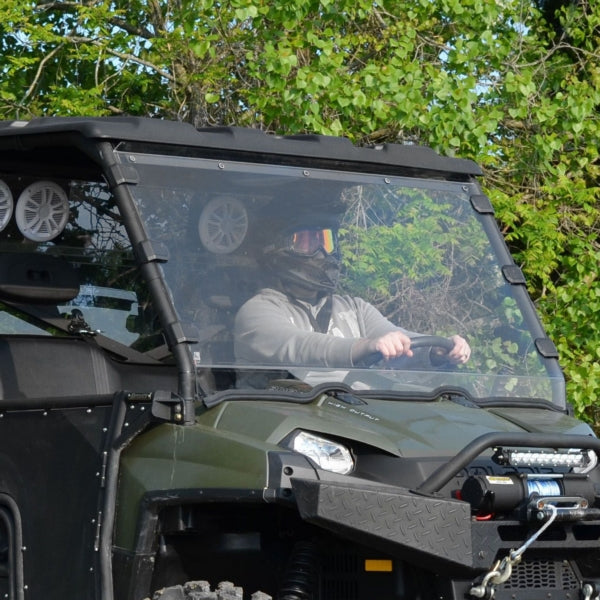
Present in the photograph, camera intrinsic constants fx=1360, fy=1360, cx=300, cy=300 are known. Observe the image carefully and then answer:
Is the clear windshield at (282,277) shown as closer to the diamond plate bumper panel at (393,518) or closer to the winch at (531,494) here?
the winch at (531,494)

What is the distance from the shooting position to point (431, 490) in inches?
155

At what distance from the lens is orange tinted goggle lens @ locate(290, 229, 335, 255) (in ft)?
16.4

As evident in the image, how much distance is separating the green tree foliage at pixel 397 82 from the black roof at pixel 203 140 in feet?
12.0

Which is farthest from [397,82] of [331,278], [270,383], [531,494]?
[531,494]

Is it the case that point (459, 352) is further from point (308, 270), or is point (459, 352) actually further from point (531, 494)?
point (531, 494)

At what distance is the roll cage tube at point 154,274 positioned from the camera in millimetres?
4277

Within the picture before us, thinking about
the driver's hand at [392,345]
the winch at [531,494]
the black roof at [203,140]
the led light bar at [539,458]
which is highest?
the black roof at [203,140]

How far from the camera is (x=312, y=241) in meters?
5.09

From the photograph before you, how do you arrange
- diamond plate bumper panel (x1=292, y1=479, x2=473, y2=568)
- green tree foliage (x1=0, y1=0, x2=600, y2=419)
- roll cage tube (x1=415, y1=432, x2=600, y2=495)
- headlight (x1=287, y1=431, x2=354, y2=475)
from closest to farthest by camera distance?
1. diamond plate bumper panel (x1=292, y1=479, x2=473, y2=568)
2. roll cage tube (x1=415, y1=432, x2=600, y2=495)
3. headlight (x1=287, y1=431, x2=354, y2=475)
4. green tree foliage (x1=0, y1=0, x2=600, y2=419)

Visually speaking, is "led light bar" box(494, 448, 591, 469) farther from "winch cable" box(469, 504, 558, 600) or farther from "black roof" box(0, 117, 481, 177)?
"black roof" box(0, 117, 481, 177)

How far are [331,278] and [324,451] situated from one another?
1.13 metres

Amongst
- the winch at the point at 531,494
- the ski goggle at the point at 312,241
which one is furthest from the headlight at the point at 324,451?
the ski goggle at the point at 312,241

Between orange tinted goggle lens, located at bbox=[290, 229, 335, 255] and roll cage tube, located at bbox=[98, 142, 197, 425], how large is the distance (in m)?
0.67

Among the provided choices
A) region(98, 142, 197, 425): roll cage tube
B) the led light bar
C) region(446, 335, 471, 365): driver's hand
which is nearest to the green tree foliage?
region(446, 335, 471, 365): driver's hand
